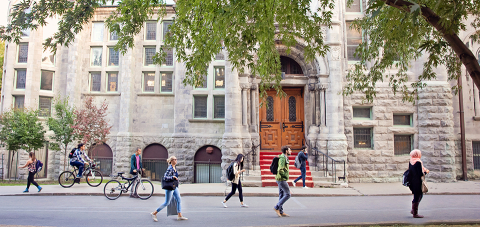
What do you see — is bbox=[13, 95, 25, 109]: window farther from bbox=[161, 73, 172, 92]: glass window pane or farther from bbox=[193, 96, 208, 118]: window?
bbox=[193, 96, 208, 118]: window

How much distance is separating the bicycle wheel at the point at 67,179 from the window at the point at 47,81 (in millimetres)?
8257

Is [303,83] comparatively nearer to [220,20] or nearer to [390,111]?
[390,111]

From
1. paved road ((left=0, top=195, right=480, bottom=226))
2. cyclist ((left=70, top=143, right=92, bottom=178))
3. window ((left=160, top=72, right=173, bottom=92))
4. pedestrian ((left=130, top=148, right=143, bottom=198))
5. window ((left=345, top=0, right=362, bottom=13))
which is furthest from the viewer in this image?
window ((left=160, top=72, right=173, bottom=92))

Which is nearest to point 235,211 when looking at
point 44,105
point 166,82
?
point 166,82

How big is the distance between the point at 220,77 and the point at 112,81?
6320 mm

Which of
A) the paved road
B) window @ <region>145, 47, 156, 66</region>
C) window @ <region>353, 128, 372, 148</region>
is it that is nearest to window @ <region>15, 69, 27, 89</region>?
window @ <region>145, 47, 156, 66</region>

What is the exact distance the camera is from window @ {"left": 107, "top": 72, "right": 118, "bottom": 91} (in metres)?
19.1

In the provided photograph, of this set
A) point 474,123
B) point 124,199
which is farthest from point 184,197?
point 474,123

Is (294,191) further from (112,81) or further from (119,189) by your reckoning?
(112,81)

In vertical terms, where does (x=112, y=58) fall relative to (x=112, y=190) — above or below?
above

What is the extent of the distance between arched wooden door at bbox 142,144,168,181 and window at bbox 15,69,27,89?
8125mm

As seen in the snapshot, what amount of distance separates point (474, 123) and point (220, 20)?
1567 cm

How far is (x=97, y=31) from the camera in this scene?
19.6 meters

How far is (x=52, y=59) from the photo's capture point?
63.7 feet
